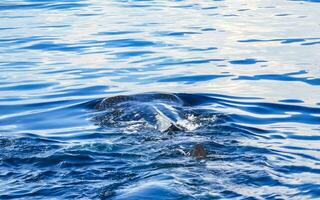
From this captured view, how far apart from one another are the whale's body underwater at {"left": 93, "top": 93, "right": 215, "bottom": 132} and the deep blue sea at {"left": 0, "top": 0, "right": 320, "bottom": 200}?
0.02 meters

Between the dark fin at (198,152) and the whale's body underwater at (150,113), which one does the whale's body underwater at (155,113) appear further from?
the dark fin at (198,152)

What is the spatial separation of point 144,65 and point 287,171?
7.35m

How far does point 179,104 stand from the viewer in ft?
34.0

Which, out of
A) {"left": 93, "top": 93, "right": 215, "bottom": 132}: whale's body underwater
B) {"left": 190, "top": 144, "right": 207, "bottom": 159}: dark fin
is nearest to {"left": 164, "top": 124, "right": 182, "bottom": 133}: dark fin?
{"left": 93, "top": 93, "right": 215, "bottom": 132}: whale's body underwater

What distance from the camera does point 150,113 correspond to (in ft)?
30.9

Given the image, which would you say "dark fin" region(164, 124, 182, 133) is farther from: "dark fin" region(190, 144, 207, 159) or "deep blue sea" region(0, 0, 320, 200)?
"dark fin" region(190, 144, 207, 159)

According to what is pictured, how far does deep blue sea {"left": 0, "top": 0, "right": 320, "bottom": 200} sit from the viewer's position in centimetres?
672

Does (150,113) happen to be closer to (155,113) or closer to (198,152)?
(155,113)

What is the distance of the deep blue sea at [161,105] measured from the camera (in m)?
6.72

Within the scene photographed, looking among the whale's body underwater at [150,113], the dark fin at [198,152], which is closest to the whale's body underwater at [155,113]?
the whale's body underwater at [150,113]

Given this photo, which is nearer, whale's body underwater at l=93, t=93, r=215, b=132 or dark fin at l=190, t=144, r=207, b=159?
dark fin at l=190, t=144, r=207, b=159

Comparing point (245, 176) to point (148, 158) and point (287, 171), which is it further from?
point (148, 158)

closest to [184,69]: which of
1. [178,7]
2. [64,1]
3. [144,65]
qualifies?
[144,65]

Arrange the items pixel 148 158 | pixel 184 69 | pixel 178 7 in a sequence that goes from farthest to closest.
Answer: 1. pixel 178 7
2. pixel 184 69
3. pixel 148 158
